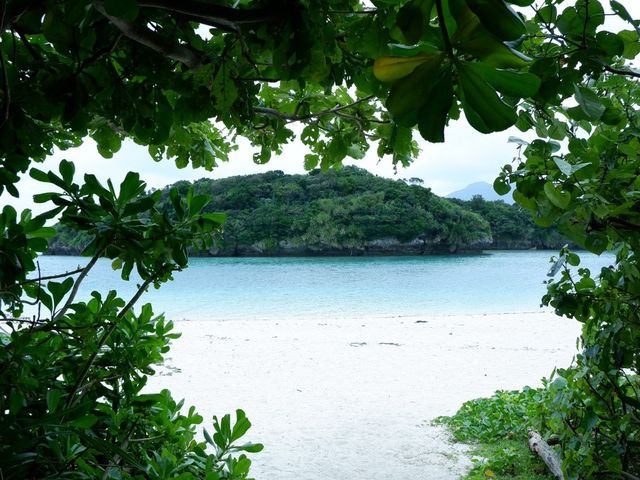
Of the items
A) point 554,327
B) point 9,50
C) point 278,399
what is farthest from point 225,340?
point 9,50

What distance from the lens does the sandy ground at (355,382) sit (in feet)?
12.9

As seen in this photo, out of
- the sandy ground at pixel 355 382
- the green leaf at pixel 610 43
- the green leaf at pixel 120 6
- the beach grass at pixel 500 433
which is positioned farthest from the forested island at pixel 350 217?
the green leaf at pixel 120 6

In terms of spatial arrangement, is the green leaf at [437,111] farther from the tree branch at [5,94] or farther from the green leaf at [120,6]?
the tree branch at [5,94]

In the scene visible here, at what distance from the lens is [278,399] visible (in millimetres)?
5559

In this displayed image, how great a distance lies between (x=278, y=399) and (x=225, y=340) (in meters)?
3.98

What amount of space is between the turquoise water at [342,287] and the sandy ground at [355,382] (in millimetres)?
3858

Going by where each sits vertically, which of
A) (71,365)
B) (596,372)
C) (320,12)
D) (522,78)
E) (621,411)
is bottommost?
(621,411)

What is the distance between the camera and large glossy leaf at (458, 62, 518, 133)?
16.6 inches

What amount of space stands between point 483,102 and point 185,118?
962mm

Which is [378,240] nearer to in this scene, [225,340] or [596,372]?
[225,340]

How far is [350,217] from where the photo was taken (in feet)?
137

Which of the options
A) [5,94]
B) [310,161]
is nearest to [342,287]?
[310,161]

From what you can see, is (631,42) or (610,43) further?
(631,42)

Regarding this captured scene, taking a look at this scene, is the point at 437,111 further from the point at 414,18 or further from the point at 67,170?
the point at 67,170
